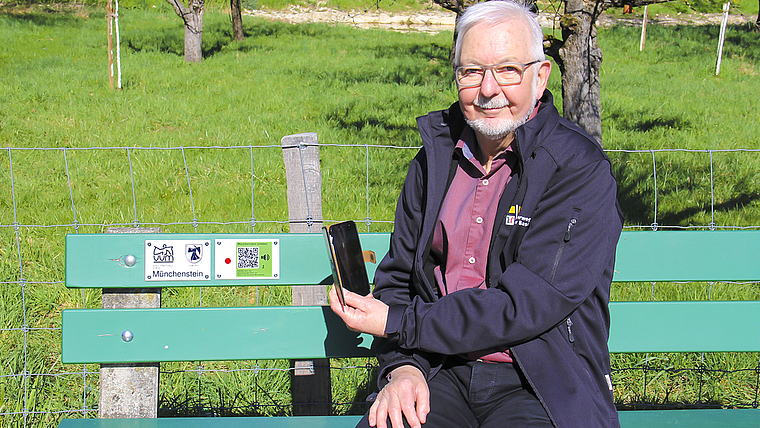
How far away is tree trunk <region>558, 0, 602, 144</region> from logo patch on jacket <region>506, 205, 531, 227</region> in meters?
2.85

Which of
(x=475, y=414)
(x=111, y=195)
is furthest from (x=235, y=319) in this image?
(x=111, y=195)

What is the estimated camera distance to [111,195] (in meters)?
5.50

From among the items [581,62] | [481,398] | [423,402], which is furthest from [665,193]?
[423,402]

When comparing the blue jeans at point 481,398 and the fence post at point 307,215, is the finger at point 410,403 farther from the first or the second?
the fence post at point 307,215

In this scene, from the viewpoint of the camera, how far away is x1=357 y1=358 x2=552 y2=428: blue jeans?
1.90 meters

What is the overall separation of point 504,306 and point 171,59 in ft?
42.6

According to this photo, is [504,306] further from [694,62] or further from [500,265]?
[694,62]

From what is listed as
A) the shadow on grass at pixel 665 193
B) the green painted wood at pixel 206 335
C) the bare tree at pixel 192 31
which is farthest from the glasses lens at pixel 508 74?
the bare tree at pixel 192 31

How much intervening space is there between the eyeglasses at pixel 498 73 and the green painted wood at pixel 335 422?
4.13 feet

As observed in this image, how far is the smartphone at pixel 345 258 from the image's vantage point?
73.1 inches

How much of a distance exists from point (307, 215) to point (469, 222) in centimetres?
99

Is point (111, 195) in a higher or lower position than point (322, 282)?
lower

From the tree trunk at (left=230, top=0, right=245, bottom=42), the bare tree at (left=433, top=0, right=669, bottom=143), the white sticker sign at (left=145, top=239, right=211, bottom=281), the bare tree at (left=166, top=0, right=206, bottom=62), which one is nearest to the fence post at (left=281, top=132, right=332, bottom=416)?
the white sticker sign at (left=145, top=239, right=211, bottom=281)

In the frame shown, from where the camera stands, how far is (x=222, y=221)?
496 cm
